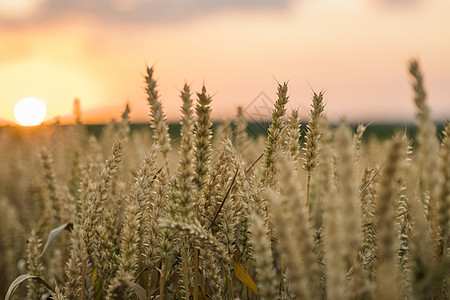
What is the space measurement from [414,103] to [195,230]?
841 millimetres

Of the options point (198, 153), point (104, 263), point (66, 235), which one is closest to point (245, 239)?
point (198, 153)

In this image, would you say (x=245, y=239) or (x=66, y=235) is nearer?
(x=245, y=239)

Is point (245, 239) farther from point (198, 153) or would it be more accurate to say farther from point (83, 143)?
point (83, 143)

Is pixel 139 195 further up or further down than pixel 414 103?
further down

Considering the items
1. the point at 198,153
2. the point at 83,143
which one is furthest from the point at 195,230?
the point at 83,143

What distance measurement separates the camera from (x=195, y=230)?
141 centimetres

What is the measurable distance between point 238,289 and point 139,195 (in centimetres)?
124

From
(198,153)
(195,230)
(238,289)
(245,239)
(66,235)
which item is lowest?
(238,289)

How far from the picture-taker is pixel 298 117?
2.03 metres

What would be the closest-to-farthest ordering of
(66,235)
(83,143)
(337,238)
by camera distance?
(337,238)
(66,235)
(83,143)

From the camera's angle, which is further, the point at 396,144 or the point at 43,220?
the point at 43,220

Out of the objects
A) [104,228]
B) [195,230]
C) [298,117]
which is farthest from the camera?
[298,117]

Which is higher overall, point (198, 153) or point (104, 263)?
point (198, 153)

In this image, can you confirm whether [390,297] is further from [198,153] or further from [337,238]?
[198,153]
